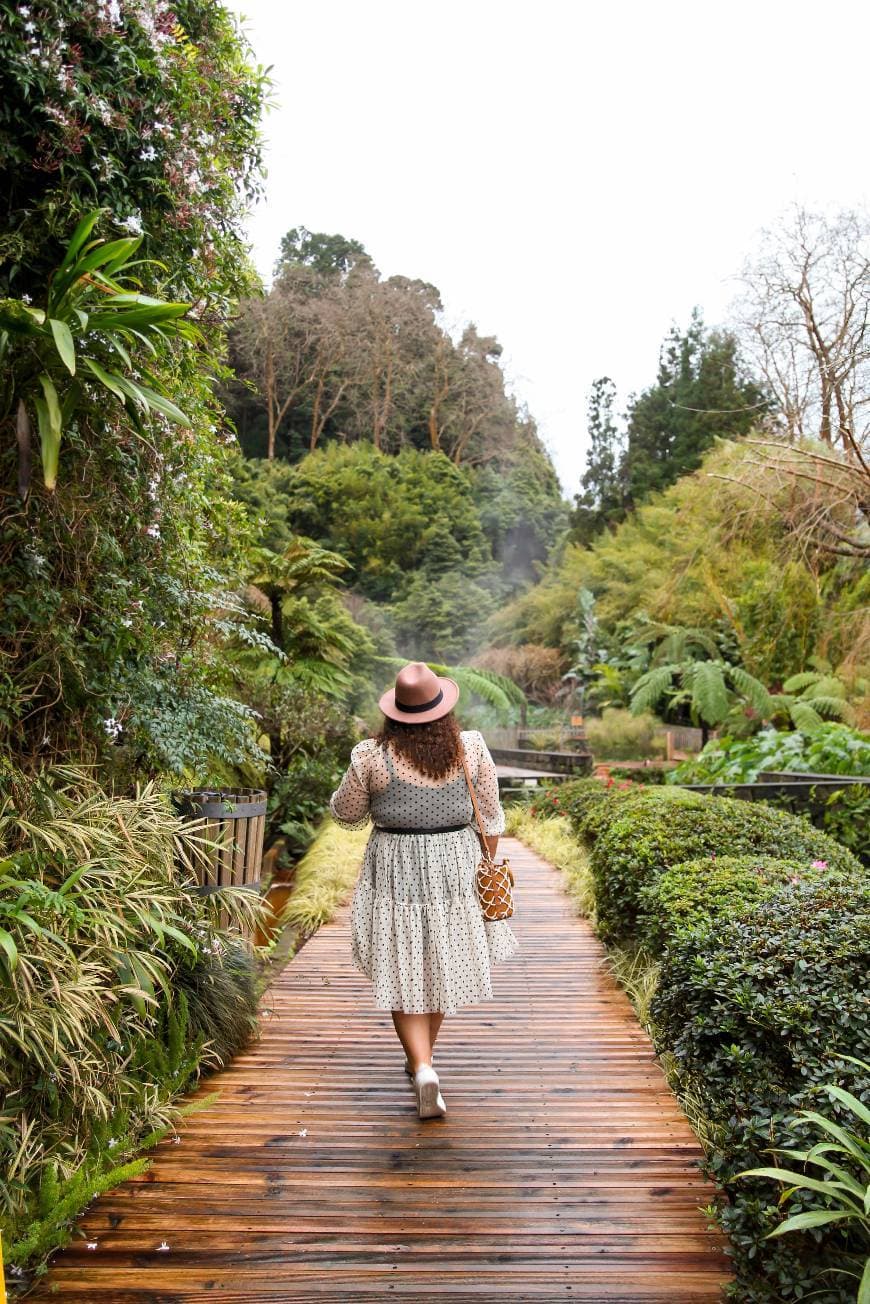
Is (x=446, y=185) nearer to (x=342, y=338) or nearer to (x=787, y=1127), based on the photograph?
(x=342, y=338)

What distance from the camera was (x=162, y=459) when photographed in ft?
12.6

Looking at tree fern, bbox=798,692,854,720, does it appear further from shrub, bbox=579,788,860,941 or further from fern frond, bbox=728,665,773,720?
shrub, bbox=579,788,860,941

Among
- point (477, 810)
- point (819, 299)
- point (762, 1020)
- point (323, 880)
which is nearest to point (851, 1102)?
point (762, 1020)

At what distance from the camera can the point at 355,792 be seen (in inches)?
123

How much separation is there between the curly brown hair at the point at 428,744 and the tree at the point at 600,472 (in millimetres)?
24280

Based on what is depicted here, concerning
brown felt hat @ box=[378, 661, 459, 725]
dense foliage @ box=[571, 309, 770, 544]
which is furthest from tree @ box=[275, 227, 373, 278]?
brown felt hat @ box=[378, 661, 459, 725]

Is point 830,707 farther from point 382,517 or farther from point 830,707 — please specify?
point 382,517

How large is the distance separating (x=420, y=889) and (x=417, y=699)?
616mm

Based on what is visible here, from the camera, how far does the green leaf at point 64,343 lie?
2.45 m

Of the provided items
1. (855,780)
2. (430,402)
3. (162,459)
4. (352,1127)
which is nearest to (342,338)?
(430,402)

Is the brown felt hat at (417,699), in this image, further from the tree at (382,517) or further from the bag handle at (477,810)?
the tree at (382,517)

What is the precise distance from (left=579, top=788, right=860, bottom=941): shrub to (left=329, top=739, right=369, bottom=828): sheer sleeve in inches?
69.2

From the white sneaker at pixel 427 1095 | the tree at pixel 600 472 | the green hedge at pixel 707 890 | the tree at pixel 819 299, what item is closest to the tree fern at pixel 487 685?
the tree at pixel 600 472

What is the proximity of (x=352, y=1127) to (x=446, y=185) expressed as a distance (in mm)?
36793
